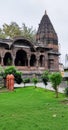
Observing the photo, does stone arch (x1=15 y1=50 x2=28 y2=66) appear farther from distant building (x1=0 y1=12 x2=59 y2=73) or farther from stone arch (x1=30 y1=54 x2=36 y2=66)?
stone arch (x1=30 y1=54 x2=36 y2=66)

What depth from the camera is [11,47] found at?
34656 millimetres

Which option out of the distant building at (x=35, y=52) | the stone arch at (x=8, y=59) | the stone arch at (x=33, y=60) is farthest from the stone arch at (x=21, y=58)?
the stone arch at (x=8, y=59)

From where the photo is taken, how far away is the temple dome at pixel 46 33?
139 feet

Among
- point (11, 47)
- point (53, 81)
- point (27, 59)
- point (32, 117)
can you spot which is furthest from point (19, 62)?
point (32, 117)

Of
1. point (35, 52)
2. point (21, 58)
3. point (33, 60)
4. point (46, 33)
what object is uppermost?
point (46, 33)

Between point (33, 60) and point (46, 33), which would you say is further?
point (46, 33)

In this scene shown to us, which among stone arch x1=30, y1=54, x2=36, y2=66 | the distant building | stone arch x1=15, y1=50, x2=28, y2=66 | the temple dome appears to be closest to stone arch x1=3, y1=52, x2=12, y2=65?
the distant building

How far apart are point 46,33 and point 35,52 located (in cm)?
642

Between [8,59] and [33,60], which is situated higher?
[8,59]

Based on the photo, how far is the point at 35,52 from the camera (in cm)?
3703

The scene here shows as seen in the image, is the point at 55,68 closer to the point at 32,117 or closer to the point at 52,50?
the point at 52,50

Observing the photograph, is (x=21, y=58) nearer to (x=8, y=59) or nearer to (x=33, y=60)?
(x=33, y=60)

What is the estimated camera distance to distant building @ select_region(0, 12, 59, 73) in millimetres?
34531

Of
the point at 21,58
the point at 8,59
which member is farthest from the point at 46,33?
the point at 8,59
